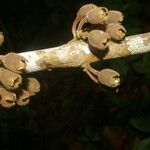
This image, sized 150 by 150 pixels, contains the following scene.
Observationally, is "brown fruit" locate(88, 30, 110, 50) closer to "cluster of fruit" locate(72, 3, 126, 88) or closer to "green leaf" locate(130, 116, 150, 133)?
"cluster of fruit" locate(72, 3, 126, 88)

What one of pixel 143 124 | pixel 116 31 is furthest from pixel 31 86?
pixel 143 124

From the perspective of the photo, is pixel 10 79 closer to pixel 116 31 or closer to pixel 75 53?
pixel 75 53

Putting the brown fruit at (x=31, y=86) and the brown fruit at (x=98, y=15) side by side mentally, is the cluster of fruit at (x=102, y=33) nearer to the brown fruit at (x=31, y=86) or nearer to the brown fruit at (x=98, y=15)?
the brown fruit at (x=98, y=15)

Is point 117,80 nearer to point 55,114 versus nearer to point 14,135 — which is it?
point 14,135

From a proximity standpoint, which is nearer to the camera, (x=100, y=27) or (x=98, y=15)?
(x=98, y=15)

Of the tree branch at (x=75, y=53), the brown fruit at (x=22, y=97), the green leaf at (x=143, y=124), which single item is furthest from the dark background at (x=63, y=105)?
the brown fruit at (x=22, y=97)

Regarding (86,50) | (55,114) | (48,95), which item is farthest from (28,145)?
(86,50)

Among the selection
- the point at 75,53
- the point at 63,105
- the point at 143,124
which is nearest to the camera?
the point at 75,53

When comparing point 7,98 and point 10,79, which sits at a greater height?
point 10,79
